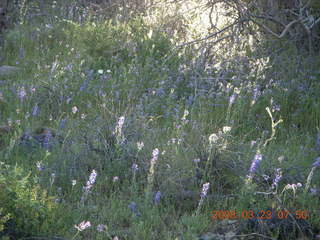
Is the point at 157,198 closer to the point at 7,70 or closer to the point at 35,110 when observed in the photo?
the point at 35,110

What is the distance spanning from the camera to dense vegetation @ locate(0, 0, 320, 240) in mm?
2930

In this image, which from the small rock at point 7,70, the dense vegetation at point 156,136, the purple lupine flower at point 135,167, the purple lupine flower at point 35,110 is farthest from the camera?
the small rock at point 7,70

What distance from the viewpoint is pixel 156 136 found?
3943 millimetres

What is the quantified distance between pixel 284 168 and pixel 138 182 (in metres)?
1.02

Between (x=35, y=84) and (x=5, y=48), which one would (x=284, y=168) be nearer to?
(x=35, y=84)

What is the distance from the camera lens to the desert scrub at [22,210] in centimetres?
261

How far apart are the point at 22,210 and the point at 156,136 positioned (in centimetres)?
151

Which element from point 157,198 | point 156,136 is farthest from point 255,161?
point 156,136

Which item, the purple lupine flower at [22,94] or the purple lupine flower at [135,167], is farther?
the purple lupine flower at [22,94]

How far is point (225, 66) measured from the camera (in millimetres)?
5910

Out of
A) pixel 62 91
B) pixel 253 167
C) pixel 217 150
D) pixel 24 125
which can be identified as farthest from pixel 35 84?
pixel 253 167

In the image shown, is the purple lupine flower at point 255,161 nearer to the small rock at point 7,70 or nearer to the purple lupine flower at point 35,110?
the purple lupine flower at point 35,110

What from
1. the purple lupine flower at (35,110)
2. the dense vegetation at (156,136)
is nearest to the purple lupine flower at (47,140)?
the dense vegetation at (156,136)
